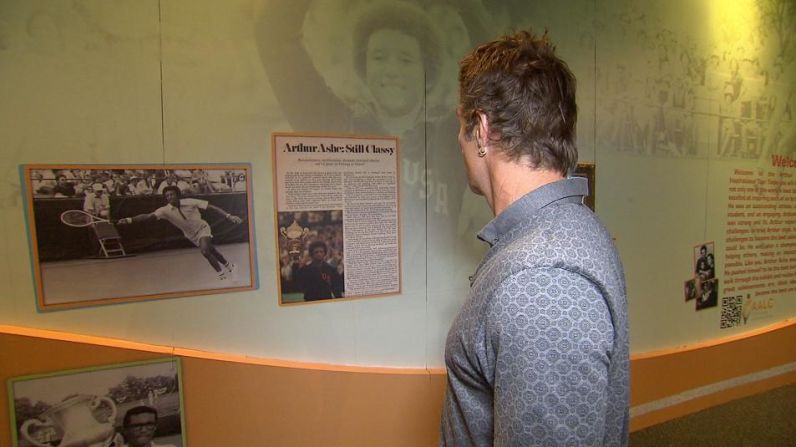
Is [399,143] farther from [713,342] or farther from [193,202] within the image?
[713,342]

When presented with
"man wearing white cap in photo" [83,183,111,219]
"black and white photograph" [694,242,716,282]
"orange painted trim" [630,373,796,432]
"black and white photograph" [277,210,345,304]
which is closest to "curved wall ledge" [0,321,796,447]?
"black and white photograph" [277,210,345,304]

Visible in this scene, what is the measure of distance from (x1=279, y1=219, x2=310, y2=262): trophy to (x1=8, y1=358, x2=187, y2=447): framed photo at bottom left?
21.7 inches

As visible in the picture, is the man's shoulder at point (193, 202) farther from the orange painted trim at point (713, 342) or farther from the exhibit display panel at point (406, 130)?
the orange painted trim at point (713, 342)

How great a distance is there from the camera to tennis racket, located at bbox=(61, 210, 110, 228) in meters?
1.30

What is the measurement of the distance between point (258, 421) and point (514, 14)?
6.76ft

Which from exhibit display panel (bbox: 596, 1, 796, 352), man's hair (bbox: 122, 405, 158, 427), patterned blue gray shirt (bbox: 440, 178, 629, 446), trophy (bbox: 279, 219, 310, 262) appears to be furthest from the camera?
exhibit display panel (bbox: 596, 1, 796, 352)

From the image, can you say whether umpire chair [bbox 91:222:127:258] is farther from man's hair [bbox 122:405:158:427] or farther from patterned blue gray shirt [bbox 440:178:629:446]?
patterned blue gray shirt [bbox 440:178:629:446]

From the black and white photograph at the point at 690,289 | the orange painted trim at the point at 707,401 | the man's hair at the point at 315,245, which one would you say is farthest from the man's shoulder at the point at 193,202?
the black and white photograph at the point at 690,289

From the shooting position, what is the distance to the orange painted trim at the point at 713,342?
2266mm

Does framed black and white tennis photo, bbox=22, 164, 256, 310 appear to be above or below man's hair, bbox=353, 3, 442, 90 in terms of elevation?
below

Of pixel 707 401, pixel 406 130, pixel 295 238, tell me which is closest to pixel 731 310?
pixel 707 401

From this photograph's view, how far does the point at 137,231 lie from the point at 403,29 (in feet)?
4.18

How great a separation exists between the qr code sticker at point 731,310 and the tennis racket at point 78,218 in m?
3.31

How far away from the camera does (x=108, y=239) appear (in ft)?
4.40
